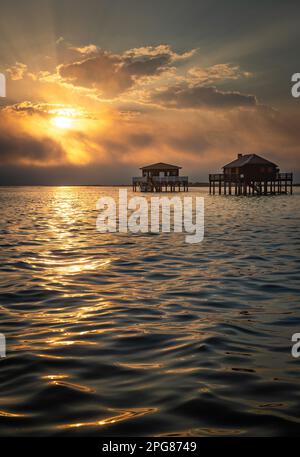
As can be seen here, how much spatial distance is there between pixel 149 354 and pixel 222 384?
1.14 m

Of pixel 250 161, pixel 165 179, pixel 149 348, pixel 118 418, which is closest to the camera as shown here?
pixel 118 418

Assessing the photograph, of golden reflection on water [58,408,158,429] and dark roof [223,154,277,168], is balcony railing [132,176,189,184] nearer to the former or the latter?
dark roof [223,154,277,168]

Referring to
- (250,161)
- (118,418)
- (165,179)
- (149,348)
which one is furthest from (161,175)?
(118,418)

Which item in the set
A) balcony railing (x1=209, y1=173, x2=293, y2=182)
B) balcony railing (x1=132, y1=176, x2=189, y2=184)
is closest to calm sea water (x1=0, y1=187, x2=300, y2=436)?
balcony railing (x1=209, y1=173, x2=293, y2=182)

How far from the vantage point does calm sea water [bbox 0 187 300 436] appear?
3871 millimetres

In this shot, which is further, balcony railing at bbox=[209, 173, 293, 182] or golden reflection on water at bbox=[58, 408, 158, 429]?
balcony railing at bbox=[209, 173, 293, 182]

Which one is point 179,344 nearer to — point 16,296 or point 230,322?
point 230,322

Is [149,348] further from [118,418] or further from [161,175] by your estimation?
[161,175]

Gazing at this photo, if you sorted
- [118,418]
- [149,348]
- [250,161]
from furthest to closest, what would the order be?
[250,161]
[149,348]
[118,418]

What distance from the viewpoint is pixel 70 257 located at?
13531 mm

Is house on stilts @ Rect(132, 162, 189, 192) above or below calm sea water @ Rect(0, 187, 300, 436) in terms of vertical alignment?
above

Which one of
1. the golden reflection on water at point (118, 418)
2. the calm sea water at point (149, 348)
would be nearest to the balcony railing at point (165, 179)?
the calm sea water at point (149, 348)

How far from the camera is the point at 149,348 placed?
5664 mm

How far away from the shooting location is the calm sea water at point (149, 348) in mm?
3871
